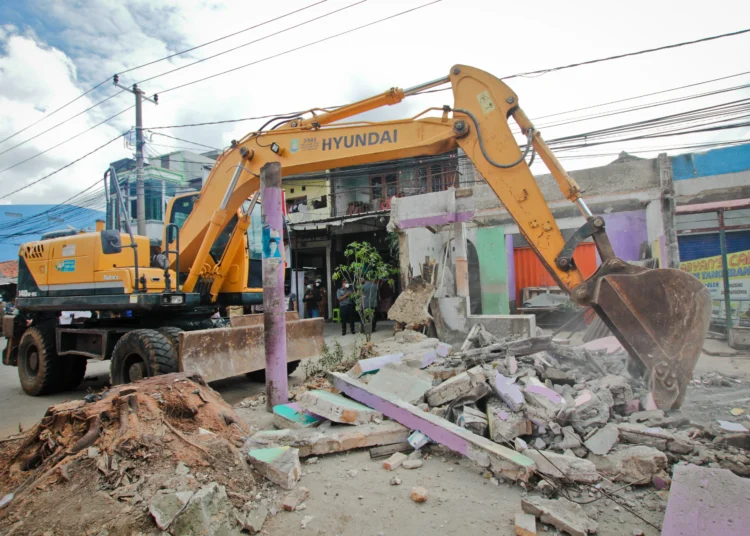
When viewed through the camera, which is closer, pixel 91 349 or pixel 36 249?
pixel 91 349

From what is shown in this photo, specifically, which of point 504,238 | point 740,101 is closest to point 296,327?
point 504,238

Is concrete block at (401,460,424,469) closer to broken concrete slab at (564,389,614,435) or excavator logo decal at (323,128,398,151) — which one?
broken concrete slab at (564,389,614,435)

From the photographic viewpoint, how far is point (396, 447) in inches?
146

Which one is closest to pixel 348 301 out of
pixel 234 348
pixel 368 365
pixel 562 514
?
pixel 234 348

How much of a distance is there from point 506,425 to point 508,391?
440mm

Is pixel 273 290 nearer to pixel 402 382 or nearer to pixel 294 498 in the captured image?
pixel 402 382

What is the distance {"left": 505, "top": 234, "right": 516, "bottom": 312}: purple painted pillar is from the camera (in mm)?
13102

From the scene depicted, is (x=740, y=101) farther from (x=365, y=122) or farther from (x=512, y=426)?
(x=512, y=426)

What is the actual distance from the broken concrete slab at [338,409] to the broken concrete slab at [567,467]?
4.96ft

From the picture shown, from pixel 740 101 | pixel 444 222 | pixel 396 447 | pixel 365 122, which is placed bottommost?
pixel 396 447

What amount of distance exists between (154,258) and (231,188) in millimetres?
1818

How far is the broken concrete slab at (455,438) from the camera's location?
310 centimetres

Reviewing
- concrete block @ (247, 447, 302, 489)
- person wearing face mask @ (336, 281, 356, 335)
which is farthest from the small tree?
concrete block @ (247, 447, 302, 489)

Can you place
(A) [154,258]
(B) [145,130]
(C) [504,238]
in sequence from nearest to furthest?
(A) [154,258], (C) [504,238], (B) [145,130]
